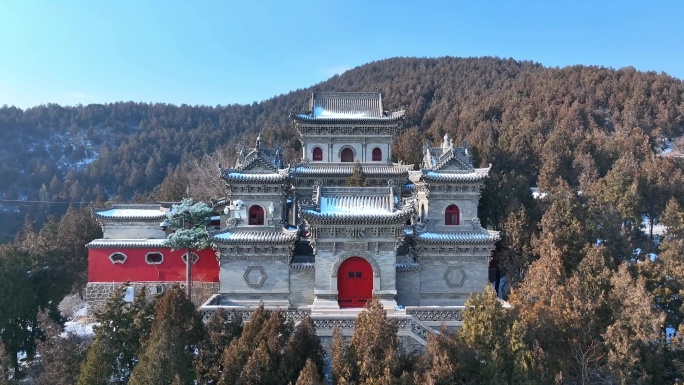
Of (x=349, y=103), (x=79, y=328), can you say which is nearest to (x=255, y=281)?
(x=79, y=328)

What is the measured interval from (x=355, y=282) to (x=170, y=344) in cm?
797

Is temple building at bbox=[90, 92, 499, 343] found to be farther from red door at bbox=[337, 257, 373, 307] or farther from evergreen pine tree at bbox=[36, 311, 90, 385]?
evergreen pine tree at bbox=[36, 311, 90, 385]

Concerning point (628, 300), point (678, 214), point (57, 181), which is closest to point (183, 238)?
point (628, 300)

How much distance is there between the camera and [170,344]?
1130 centimetres

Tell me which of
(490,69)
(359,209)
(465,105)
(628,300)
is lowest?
(628,300)

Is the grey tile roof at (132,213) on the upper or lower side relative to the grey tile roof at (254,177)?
lower

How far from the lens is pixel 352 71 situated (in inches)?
4252

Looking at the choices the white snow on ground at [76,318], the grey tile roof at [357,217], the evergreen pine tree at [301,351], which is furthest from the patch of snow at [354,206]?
the white snow on ground at [76,318]

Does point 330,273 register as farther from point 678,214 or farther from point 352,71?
point 352,71

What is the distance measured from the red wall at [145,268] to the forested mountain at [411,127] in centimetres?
1379

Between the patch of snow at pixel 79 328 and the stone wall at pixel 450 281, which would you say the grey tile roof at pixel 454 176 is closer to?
the stone wall at pixel 450 281

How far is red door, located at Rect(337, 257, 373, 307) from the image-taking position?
57.9 feet

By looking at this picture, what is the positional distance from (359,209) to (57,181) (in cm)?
8441

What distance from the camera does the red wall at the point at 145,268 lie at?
2073 cm
